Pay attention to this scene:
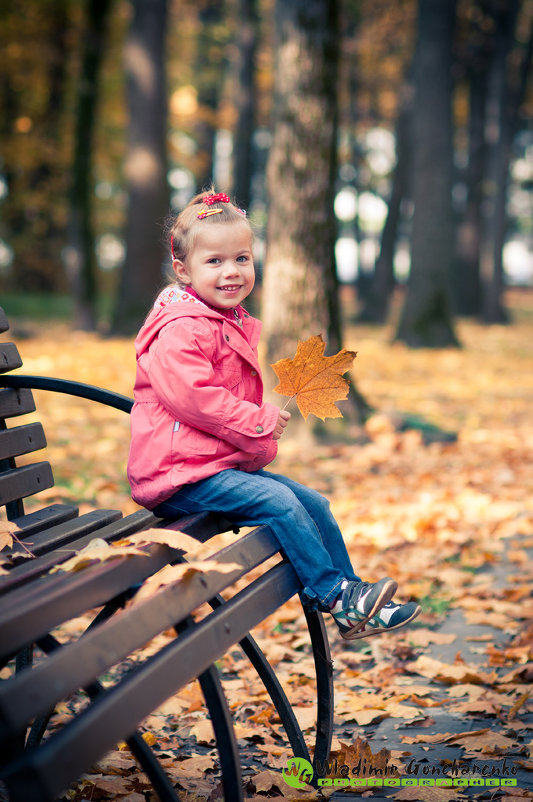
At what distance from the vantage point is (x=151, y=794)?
228 centimetres

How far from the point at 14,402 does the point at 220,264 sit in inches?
32.9

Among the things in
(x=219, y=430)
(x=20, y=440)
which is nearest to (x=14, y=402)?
(x=20, y=440)

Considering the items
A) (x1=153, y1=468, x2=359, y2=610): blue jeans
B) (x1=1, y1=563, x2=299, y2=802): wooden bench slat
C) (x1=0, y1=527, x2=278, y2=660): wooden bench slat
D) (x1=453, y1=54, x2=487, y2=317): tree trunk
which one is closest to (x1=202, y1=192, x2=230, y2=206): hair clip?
(x1=153, y1=468, x2=359, y2=610): blue jeans

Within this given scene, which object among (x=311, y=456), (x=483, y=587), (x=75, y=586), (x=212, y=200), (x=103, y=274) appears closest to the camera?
(x=75, y=586)

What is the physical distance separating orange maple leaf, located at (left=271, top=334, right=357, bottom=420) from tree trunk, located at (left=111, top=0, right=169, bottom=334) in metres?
11.2

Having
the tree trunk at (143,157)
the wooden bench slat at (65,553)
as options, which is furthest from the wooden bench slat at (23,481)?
the tree trunk at (143,157)

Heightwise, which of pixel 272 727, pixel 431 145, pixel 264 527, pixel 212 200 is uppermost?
pixel 431 145

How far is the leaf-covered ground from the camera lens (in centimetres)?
245

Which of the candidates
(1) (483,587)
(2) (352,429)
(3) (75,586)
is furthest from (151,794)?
(2) (352,429)

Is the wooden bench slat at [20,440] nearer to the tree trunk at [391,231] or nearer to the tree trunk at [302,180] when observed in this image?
the tree trunk at [302,180]

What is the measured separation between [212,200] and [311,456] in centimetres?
384

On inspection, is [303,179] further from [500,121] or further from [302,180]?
[500,121]

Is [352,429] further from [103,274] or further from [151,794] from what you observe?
[103,274]

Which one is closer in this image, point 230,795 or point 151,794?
point 230,795
